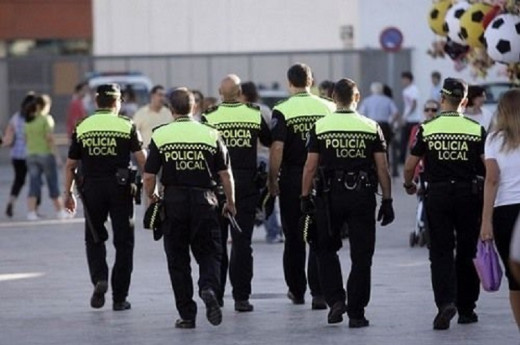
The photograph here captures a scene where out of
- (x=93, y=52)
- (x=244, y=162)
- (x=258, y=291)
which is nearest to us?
(x=244, y=162)

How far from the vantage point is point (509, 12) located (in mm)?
16250


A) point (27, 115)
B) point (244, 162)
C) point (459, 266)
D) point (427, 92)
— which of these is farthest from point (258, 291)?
point (427, 92)

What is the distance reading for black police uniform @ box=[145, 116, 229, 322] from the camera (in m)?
12.6

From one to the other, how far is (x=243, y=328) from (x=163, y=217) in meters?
1.00

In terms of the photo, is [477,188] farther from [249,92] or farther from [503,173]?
[249,92]

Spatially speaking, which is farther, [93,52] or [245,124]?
[93,52]

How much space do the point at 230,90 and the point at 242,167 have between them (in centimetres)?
62

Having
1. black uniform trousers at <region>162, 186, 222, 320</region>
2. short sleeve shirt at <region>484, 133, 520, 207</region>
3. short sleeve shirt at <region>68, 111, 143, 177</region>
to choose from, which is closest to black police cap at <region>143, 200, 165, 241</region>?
black uniform trousers at <region>162, 186, 222, 320</region>

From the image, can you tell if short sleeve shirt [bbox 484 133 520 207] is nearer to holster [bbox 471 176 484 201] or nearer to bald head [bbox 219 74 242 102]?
holster [bbox 471 176 484 201]

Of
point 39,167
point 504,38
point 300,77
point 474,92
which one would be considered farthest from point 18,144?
point 300,77

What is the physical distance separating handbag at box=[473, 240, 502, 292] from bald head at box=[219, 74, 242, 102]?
313 centimetres

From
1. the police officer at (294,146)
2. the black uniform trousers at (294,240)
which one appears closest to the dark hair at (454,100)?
the police officer at (294,146)

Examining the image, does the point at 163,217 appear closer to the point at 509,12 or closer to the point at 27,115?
the point at 509,12

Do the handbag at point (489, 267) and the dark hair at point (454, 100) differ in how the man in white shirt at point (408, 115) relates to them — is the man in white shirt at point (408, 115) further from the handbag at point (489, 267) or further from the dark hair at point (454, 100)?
the handbag at point (489, 267)
